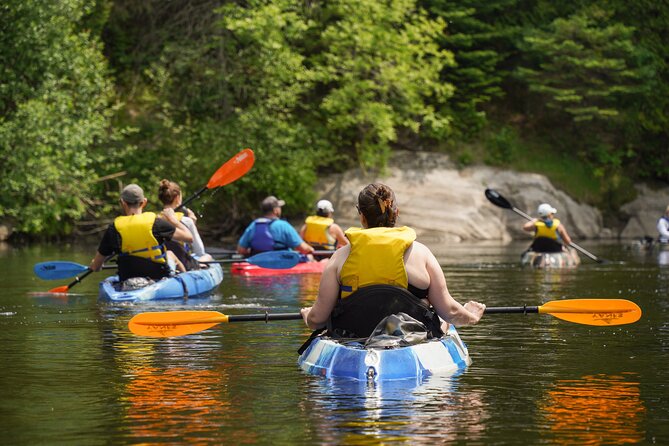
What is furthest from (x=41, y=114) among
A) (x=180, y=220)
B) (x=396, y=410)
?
(x=396, y=410)

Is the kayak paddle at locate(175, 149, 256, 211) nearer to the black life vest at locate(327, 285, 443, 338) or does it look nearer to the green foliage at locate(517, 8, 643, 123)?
the black life vest at locate(327, 285, 443, 338)

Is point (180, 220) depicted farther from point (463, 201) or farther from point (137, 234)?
point (463, 201)

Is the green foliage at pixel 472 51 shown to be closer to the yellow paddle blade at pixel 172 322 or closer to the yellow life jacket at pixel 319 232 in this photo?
the yellow life jacket at pixel 319 232

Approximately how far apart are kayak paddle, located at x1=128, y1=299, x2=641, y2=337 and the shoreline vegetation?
57.9 feet

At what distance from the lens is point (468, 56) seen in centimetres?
3334

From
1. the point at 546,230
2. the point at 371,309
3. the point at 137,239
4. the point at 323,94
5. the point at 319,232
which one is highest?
the point at 323,94

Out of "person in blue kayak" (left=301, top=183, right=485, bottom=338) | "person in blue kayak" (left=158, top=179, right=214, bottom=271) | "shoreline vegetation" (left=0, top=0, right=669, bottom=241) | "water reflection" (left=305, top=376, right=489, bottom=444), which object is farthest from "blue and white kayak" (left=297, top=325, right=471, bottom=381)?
"shoreline vegetation" (left=0, top=0, right=669, bottom=241)

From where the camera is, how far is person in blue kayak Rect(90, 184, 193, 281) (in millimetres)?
12734

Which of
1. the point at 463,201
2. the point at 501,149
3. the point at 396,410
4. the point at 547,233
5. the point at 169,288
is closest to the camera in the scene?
the point at 396,410

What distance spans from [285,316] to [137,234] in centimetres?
431

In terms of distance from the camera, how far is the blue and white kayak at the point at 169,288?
13.2m

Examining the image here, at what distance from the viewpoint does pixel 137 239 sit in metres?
12.9

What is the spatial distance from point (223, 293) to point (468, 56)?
19557 mm

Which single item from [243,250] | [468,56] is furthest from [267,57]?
[243,250]
